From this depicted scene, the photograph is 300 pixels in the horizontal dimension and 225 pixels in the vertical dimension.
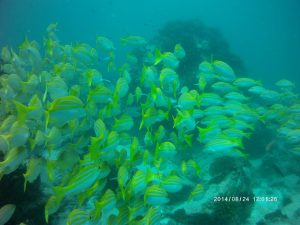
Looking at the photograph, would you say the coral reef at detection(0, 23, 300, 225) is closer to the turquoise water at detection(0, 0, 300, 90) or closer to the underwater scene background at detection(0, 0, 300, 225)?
the underwater scene background at detection(0, 0, 300, 225)

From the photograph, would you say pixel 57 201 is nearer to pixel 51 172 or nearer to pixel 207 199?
pixel 51 172

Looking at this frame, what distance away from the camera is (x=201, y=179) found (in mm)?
7293

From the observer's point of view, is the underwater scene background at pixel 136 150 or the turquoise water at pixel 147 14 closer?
the underwater scene background at pixel 136 150

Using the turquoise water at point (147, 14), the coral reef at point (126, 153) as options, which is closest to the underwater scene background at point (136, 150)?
the coral reef at point (126, 153)

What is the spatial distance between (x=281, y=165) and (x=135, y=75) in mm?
6429

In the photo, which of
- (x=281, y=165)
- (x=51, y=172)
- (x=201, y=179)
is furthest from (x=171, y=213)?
(x=281, y=165)
